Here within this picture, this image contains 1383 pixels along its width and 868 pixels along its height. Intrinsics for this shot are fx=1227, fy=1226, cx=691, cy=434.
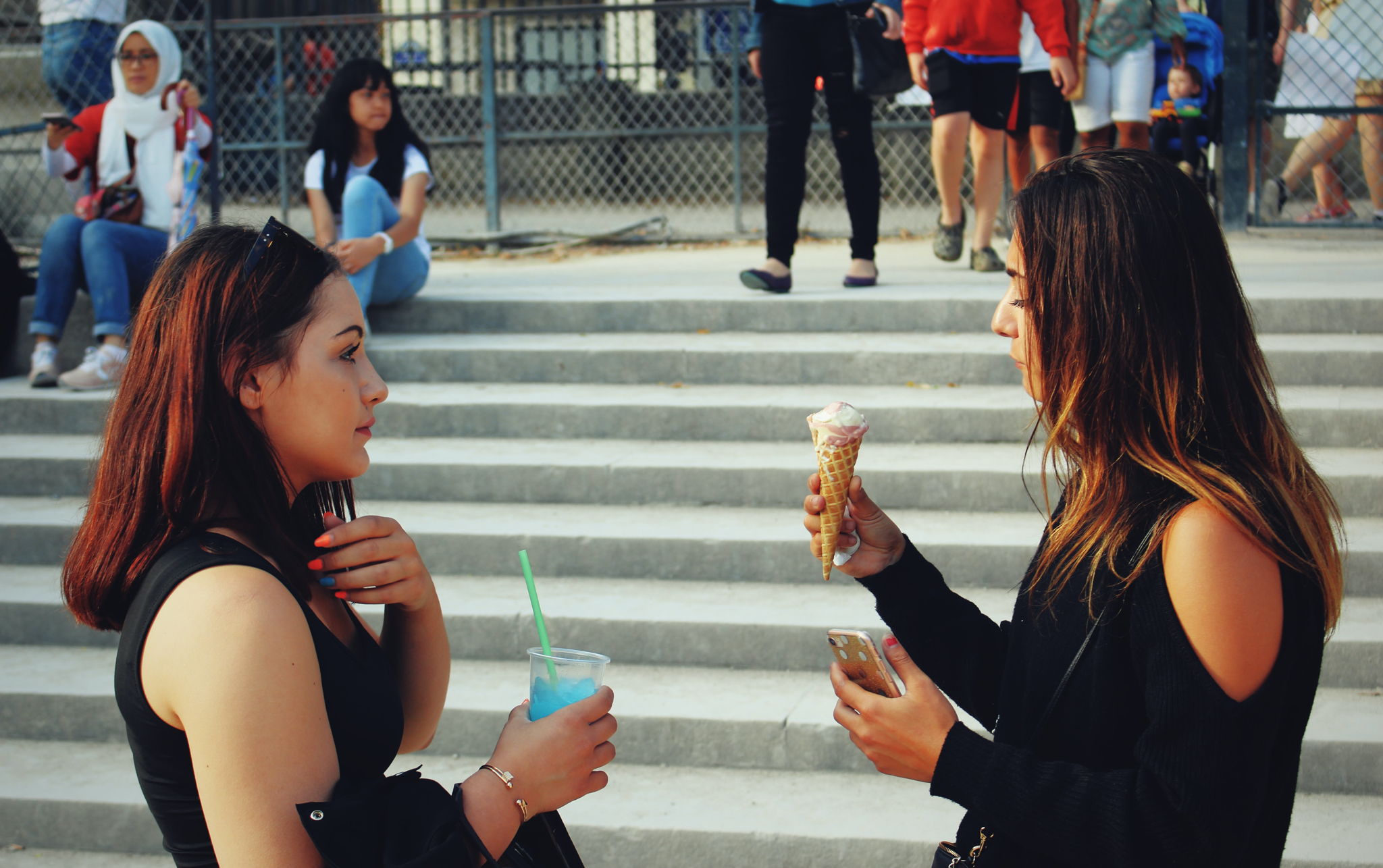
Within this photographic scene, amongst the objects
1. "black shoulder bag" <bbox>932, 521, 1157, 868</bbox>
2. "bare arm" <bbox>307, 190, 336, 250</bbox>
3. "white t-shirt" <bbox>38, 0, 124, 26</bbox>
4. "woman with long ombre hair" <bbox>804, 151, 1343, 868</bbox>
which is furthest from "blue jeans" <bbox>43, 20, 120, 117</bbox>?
"black shoulder bag" <bbox>932, 521, 1157, 868</bbox>

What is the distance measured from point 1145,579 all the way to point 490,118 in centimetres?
916

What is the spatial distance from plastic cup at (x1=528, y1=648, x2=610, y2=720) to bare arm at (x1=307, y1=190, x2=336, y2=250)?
4.64 meters

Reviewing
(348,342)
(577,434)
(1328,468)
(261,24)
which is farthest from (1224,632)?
(261,24)

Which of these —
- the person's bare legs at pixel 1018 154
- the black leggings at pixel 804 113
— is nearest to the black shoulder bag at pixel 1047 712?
the black leggings at pixel 804 113

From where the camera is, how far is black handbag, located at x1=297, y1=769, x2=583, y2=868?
4.59ft

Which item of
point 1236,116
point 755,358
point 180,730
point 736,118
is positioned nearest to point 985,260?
point 755,358

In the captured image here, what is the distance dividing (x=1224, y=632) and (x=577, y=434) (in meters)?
3.88

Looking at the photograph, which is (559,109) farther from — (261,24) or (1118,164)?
(1118,164)

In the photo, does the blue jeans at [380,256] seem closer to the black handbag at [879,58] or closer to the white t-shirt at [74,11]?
the black handbag at [879,58]

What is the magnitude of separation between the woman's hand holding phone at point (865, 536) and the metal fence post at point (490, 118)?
842 cm

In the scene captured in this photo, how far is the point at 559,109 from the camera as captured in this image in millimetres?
9977

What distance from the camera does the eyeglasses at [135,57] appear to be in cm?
606

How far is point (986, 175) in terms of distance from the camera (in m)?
6.29

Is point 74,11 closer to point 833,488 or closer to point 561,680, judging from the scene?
point 833,488
